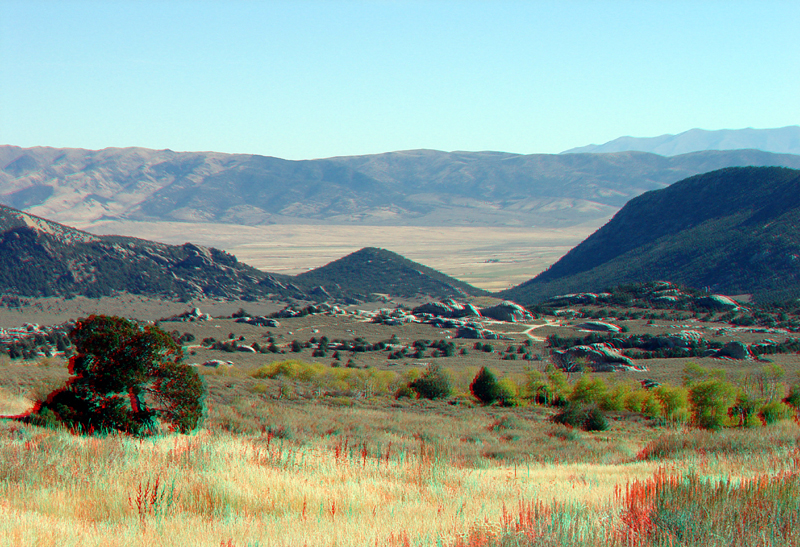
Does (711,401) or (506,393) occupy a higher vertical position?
(711,401)

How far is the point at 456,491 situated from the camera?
8.19 m

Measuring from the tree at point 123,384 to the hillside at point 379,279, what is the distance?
9203cm

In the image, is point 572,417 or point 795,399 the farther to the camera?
point 795,399

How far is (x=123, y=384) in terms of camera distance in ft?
46.3

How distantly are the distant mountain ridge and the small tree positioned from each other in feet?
237

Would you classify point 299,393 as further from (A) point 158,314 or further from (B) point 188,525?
(A) point 158,314

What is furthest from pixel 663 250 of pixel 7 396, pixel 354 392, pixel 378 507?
pixel 378 507

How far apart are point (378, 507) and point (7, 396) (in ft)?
60.3

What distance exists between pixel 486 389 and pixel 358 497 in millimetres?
24630

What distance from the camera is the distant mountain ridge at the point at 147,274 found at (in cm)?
9131

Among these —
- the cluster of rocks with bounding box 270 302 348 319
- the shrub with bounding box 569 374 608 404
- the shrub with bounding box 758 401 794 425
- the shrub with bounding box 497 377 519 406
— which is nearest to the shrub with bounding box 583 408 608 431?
the shrub with bounding box 758 401 794 425

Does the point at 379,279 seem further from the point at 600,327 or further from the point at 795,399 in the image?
the point at 795,399

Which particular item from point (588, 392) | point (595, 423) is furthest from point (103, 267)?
point (595, 423)

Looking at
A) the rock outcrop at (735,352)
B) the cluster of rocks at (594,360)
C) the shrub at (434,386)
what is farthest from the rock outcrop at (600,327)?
the shrub at (434,386)
